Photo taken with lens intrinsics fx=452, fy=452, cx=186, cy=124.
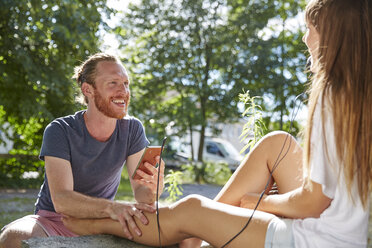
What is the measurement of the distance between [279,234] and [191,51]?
12.7 m

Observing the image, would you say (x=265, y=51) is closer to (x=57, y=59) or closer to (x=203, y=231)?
(x=57, y=59)

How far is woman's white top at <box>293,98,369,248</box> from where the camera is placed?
160cm

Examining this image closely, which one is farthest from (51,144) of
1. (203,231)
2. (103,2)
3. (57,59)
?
(57,59)

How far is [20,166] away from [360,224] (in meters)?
10.3

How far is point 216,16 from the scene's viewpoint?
1435 centimetres

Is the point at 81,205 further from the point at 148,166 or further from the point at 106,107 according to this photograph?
the point at 106,107

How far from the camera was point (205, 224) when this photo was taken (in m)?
1.93

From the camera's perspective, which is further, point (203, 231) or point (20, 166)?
point (20, 166)

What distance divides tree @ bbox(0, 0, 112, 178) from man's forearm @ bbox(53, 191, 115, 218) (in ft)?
18.5

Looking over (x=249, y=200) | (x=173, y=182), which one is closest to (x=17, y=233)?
(x=249, y=200)

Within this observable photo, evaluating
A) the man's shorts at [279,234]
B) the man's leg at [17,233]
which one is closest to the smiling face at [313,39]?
the man's shorts at [279,234]

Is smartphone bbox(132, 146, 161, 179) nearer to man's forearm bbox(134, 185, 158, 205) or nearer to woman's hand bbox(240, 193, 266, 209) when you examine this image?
man's forearm bbox(134, 185, 158, 205)

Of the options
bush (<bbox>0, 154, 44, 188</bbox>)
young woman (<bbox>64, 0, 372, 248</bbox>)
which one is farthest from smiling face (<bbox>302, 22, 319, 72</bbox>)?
bush (<bbox>0, 154, 44, 188</bbox>)

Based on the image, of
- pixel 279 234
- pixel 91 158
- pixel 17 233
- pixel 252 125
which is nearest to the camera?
pixel 279 234
